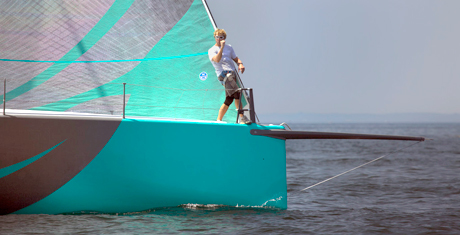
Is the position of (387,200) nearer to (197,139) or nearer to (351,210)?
(351,210)

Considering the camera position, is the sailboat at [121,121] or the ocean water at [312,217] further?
the sailboat at [121,121]

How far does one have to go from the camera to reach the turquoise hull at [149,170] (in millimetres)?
5195

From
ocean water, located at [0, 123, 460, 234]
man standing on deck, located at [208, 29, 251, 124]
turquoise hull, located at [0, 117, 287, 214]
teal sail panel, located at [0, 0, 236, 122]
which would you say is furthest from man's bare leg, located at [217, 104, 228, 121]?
ocean water, located at [0, 123, 460, 234]

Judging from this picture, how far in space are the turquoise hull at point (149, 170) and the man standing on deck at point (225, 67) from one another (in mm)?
447

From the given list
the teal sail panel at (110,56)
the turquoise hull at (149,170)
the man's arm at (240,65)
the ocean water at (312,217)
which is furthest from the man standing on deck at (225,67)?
the ocean water at (312,217)

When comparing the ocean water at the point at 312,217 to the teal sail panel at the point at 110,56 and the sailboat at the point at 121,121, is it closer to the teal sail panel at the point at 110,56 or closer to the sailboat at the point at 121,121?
the sailboat at the point at 121,121

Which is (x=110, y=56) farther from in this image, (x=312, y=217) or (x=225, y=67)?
(x=312, y=217)

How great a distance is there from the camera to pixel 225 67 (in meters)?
5.98

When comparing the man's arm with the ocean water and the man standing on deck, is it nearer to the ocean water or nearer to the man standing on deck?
the man standing on deck

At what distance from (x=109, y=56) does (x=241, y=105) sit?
1935 millimetres

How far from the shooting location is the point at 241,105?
5867 millimetres

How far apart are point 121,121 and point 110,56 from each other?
1.50 meters

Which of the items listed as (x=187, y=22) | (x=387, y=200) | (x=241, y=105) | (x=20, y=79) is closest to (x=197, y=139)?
(x=241, y=105)

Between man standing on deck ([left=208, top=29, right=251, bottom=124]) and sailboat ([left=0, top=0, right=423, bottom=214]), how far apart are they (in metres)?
0.19
